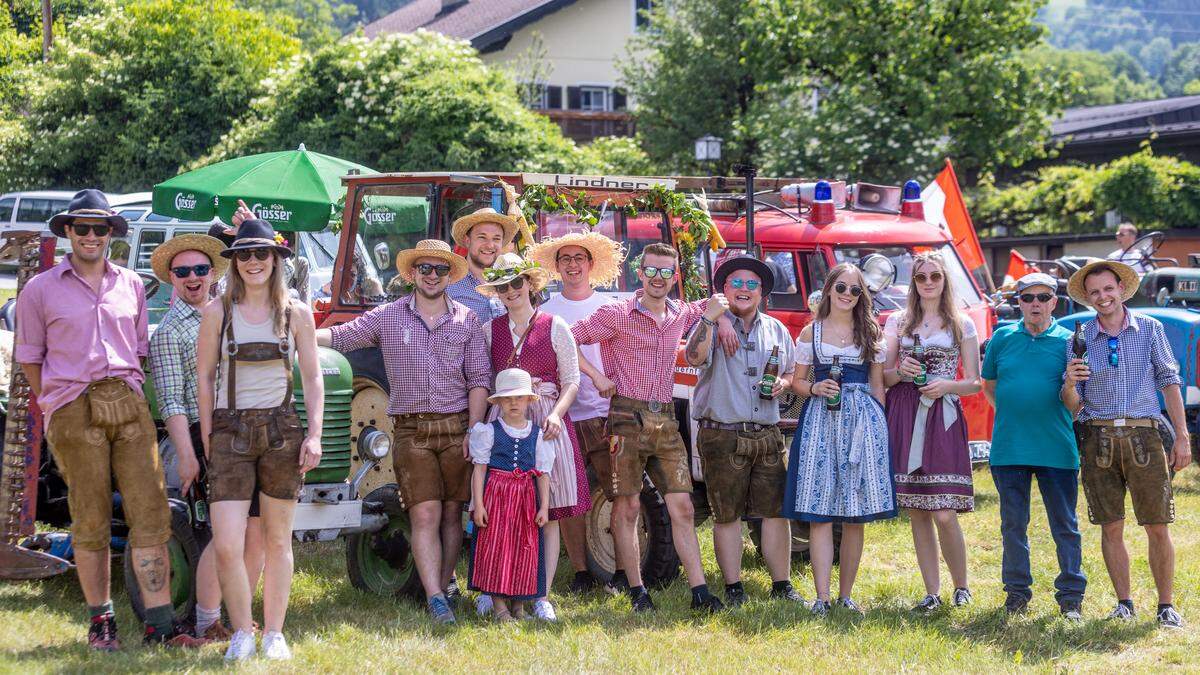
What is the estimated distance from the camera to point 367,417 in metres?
7.38

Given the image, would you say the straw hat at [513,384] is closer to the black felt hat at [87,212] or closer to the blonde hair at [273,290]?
the blonde hair at [273,290]

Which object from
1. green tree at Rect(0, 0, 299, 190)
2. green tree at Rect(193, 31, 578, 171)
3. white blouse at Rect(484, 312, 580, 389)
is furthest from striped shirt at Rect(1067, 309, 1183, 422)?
green tree at Rect(0, 0, 299, 190)

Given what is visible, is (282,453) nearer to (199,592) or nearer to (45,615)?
(199,592)

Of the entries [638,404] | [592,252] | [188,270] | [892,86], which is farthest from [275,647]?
[892,86]

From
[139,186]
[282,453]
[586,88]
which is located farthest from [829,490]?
[586,88]

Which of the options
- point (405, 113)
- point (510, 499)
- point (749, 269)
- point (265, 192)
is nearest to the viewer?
point (510, 499)

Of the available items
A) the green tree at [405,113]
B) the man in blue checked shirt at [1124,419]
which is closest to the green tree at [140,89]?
the green tree at [405,113]

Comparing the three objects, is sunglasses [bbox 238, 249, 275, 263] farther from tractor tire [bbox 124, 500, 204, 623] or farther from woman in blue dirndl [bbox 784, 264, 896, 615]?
woman in blue dirndl [bbox 784, 264, 896, 615]

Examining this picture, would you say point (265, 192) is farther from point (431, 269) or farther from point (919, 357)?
point (919, 357)

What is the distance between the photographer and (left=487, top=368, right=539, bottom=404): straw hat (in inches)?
256

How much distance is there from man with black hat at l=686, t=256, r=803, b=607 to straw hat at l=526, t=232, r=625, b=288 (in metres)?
0.59

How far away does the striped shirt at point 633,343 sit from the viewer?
6902mm

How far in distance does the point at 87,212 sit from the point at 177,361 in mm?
725

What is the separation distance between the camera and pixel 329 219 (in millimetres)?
10336
